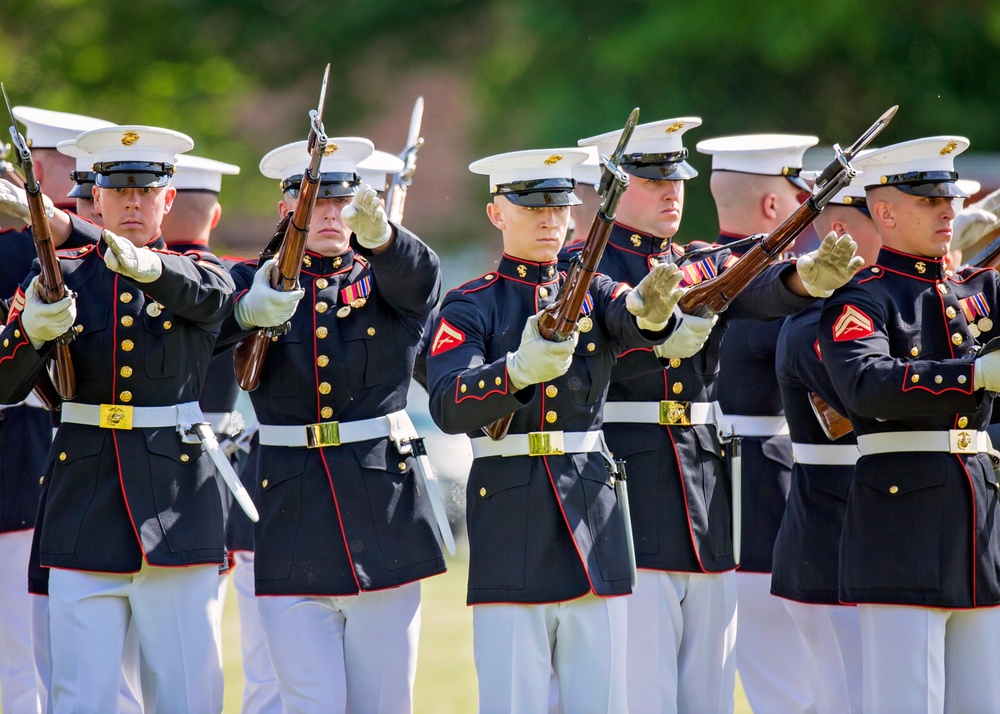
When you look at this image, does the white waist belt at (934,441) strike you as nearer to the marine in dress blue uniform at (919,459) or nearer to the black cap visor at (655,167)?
the marine in dress blue uniform at (919,459)

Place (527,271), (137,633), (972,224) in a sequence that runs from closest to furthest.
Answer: (527,271), (137,633), (972,224)

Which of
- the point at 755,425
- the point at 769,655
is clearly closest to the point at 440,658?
the point at 769,655

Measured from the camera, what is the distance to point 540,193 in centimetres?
524

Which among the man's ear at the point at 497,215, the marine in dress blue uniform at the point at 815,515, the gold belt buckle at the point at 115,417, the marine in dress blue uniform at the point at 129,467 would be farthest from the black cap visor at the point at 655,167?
the gold belt buckle at the point at 115,417

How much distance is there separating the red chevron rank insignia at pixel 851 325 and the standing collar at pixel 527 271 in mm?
984

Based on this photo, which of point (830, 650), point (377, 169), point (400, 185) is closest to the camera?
point (830, 650)

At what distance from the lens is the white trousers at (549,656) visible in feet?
16.4

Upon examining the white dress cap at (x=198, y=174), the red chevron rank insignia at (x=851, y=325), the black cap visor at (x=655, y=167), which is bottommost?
the red chevron rank insignia at (x=851, y=325)

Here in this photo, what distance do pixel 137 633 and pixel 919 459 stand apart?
109 inches

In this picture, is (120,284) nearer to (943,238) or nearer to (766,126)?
(943,238)

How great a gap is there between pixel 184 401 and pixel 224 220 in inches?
758

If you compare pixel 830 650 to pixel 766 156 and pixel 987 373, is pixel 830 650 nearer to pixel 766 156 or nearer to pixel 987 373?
pixel 987 373

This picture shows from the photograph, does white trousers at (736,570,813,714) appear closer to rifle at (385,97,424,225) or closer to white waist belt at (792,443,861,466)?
white waist belt at (792,443,861,466)

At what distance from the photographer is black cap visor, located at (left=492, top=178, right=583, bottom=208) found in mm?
5238
